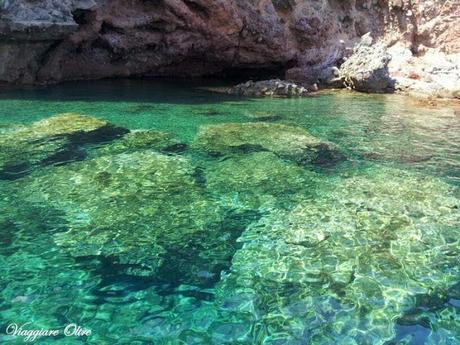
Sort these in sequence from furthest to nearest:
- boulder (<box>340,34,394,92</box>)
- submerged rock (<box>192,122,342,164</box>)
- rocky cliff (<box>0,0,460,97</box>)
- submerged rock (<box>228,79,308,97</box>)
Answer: boulder (<box>340,34,394,92</box>), submerged rock (<box>228,79,308,97</box>), rocky cliff (<box>0,0,460,97</box>), submerged rock (<box>192,122,342,164</box>)

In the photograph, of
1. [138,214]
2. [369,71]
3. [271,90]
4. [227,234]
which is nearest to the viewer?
[227,234]

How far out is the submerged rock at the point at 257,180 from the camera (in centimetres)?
636

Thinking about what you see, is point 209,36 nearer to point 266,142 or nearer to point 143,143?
point 266,142

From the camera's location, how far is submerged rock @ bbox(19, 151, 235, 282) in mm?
4730

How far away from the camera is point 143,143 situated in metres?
8.81

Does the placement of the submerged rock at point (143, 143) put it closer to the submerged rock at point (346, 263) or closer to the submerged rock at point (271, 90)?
the submerged rock at point (346, 263)

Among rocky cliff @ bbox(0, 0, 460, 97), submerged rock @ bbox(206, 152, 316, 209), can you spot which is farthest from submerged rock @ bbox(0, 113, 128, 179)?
rocky cliff @ bbox(0, 0, 460, 97)

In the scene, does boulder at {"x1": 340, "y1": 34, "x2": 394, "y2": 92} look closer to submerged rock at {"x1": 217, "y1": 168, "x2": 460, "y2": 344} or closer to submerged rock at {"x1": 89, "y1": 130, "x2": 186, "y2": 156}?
submerged rock at {"x1": 89, "y1": 130, "x2": 186, "y2": 156}

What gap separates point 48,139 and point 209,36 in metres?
10.1

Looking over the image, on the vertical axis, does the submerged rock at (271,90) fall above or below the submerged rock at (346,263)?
above

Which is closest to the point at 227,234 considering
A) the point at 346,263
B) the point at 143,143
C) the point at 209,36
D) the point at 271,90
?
the point at 346,263

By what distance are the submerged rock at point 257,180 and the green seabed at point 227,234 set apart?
0.03m

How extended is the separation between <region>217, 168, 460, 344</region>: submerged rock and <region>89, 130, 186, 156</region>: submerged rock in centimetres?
340

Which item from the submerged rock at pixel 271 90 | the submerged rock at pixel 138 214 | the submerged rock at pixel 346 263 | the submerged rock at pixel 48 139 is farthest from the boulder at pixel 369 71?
the submerged rock at pixel 138 214
